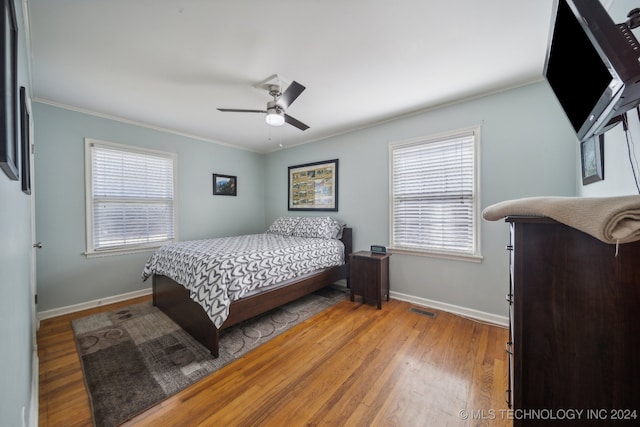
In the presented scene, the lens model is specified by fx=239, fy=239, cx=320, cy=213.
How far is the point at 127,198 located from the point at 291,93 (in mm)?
2841

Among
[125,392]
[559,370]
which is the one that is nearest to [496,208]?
[559,370]

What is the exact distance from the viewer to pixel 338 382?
1721 mm

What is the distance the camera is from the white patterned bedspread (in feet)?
6.69

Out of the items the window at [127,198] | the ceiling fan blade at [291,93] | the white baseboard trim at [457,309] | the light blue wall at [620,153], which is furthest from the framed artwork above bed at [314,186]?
the light blue wall at [620,153]

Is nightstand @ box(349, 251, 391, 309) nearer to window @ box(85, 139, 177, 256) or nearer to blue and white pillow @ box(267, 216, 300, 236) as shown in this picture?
blue and white pillow @ box(267, 216, 300, 236)

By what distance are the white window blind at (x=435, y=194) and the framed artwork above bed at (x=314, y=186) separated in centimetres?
102

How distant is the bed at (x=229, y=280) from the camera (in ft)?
6.75

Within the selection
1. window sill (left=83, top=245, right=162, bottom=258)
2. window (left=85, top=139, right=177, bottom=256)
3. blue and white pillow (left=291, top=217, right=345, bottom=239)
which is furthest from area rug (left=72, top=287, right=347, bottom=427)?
blue and white pillow (left=291, top=217, right=345, bottom=239)

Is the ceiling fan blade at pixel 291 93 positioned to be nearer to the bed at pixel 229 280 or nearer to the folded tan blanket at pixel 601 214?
the bed at pixel 229 280

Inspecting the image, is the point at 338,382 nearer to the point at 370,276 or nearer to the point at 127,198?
the point at 370,276

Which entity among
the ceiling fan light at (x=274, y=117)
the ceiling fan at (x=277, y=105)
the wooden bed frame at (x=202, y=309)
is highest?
the ceiling fan at (x=277, y=105)

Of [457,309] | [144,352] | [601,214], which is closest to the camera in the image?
[601,214]

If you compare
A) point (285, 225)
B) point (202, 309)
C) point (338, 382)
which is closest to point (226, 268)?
point (202, 309)

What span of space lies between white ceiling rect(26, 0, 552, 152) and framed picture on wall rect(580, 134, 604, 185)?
0.85 m
